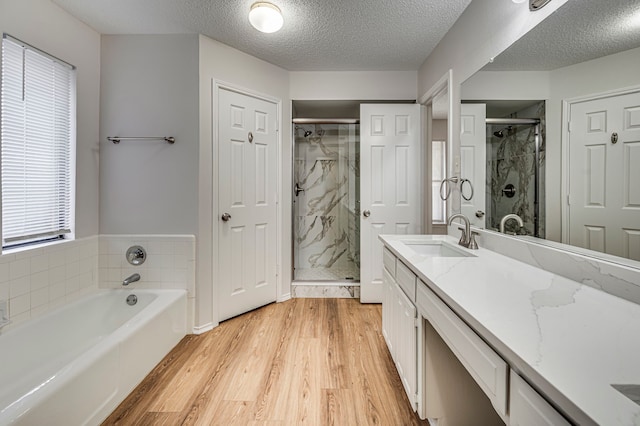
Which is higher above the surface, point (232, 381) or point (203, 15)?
point (203, 15)

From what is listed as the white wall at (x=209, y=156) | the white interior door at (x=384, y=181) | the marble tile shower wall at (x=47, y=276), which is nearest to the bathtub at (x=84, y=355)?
the marble tile shower wall at (x=47, y=276)

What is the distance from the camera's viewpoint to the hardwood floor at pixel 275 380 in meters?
1.41

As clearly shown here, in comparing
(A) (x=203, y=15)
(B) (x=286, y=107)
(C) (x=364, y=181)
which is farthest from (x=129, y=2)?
(C) (x=364, y=181)

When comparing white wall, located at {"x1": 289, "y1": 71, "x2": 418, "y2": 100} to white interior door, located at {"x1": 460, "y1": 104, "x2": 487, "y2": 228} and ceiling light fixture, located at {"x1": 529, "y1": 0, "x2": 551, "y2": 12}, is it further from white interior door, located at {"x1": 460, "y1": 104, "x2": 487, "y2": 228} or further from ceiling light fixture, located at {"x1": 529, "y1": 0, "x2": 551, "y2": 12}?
ceiling light fixture, located at {"x1": 529, "y1": 0, "x2": 551, "y2": 12}

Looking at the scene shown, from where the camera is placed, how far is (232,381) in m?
1.67

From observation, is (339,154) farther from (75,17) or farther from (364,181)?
(75,17)

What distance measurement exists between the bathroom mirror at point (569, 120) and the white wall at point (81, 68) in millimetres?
2833

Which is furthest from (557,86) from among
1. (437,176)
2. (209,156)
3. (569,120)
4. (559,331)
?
(209,156)

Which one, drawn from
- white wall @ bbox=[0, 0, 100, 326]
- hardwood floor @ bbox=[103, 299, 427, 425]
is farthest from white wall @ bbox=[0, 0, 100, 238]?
hardwood floor @ bbox=[103, 299, 427, 425]

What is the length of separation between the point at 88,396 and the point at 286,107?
268cm

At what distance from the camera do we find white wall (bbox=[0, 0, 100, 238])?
1.76 m

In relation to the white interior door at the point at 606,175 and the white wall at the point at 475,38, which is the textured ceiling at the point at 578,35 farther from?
the white interior door at the point at 606,175

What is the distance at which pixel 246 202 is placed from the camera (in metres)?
2.60

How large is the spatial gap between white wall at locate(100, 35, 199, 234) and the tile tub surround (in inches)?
4.9
